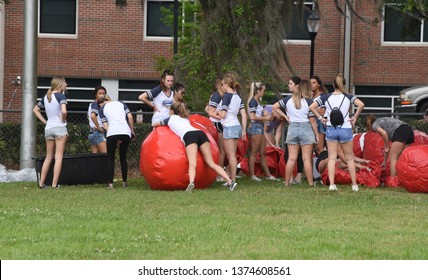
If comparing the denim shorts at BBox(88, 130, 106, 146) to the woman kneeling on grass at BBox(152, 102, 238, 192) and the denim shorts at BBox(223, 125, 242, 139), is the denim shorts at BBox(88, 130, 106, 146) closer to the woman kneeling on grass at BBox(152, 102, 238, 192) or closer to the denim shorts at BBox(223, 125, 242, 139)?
the woman kneeling on grass at BBox(152, 102, 238, 192)

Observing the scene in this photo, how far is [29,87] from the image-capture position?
20.5 metres

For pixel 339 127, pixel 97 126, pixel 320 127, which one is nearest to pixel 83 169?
pixel 97 126

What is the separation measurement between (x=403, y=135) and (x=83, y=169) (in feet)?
17.4

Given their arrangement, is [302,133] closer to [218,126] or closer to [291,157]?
[291,157]

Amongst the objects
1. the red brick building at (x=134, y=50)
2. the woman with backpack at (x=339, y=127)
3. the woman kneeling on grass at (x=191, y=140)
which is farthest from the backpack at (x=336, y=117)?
the red brick building at (x=134, y=50)

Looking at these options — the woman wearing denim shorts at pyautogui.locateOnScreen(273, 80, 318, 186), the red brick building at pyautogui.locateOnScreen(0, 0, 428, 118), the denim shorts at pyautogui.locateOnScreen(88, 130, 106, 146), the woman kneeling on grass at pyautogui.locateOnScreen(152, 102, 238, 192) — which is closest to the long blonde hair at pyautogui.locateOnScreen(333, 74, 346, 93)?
the woman wearing denim shorts at pyautogui.locateOnScreen(273, 80, 318, 186)

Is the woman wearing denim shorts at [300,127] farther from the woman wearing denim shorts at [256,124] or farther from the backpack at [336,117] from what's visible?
the backpack at [336,117]

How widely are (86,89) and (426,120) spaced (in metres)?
14.9

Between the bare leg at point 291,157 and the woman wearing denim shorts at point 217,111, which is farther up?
Result: the woman wearing denim shorts at point 217,111

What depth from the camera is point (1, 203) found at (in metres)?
15.0

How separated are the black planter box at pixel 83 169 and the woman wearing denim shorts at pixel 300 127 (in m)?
3.15

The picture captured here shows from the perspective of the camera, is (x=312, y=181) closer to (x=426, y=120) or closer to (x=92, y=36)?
(x=426, y=120)

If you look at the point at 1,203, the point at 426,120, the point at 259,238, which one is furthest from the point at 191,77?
the point at 259,238

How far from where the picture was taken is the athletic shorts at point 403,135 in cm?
1831
